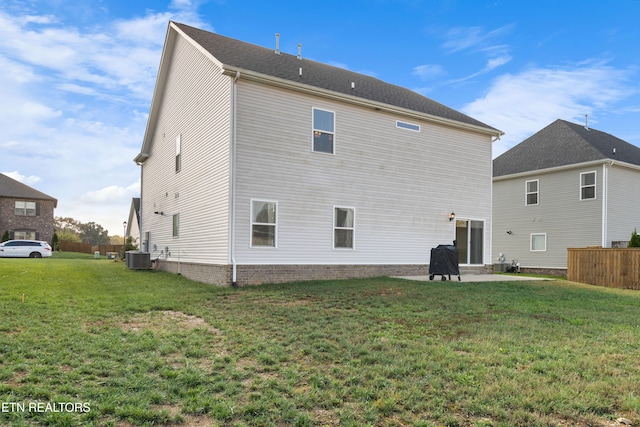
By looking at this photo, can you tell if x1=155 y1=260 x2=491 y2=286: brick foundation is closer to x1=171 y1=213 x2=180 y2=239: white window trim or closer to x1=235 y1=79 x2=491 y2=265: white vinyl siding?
x1=235 y1=79 x2=491 y2=265: white vinyl siding

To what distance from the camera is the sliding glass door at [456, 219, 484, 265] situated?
1609cm

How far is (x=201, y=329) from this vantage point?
6289 mm

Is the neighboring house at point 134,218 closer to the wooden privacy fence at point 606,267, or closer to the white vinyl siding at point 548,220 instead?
the white vinyl siding at point 548,220

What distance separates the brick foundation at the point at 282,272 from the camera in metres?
11.6

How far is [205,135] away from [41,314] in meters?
7.76

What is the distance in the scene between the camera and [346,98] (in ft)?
43.8

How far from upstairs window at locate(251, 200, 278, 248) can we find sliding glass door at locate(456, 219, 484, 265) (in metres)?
7.43

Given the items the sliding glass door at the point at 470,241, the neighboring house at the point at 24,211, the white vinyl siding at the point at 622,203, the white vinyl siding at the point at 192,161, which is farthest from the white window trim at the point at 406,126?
the neighboring house at the point at 24,211

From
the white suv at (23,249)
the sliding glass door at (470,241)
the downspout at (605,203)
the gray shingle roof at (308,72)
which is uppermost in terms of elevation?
the gray shingle roof at (308,72)

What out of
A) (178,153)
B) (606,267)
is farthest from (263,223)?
(606,267)

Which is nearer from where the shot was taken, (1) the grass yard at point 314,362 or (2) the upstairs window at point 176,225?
(1) the grass yard at point 314,362

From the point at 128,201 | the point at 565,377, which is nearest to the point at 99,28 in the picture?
the point at 565,377

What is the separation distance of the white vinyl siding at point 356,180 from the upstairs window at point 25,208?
3267 cm

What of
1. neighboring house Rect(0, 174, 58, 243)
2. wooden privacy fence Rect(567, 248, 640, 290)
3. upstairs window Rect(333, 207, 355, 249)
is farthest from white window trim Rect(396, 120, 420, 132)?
neighboring house Rect(0, 174, 58, 243)
